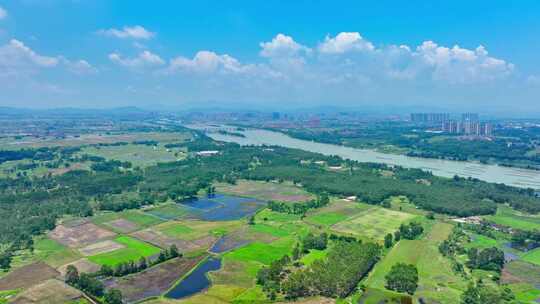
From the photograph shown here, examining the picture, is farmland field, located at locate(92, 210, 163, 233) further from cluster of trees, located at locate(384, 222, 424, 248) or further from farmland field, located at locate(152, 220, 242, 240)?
cluster of trees, located at locate(384, 222, 424, 248)

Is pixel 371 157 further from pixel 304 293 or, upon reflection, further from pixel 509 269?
pixel 304 293

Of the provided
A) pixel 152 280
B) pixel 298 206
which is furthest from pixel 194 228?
pixel 298 206

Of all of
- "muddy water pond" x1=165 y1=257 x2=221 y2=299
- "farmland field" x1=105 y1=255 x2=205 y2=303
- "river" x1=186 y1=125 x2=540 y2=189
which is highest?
"river" x1=186 y1=125 x2=540 y2=189

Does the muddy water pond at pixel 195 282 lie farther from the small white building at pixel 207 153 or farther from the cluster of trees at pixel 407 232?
the small white building at pixel 207 153

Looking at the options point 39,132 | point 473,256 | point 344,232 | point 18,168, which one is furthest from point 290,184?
point 39,132

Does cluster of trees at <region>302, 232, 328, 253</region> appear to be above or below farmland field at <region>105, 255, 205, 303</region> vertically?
above

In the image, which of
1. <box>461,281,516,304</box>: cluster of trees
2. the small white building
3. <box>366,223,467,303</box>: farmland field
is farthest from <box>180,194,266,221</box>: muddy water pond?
the small white building
